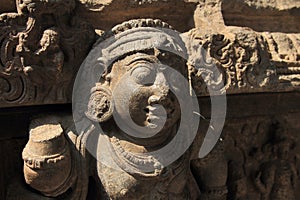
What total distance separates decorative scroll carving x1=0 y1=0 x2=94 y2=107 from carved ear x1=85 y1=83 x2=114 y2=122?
6.1 inches

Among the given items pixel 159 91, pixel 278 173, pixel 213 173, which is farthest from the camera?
pixel 278 173

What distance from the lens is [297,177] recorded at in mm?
3068

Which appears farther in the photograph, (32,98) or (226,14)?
(226,14)

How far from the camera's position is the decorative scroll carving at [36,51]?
7.36ft

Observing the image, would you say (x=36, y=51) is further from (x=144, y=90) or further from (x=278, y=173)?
(x=278, y=173)

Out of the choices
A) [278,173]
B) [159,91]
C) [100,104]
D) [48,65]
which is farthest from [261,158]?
[48,65]

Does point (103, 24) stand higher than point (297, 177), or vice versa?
point (103, 24)

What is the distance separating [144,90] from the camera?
2.22 m

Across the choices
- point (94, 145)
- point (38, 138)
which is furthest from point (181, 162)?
point (38, 138)

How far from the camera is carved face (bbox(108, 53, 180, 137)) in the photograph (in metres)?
2.23

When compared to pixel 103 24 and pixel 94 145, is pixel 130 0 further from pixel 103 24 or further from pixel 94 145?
pixel 94 145

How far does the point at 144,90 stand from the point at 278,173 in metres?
1.24

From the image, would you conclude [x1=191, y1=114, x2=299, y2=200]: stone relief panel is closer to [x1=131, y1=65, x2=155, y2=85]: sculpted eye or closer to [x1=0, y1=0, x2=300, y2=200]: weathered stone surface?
[x1=0, y1=0, x2=300, y2=200]: weathered stone surface

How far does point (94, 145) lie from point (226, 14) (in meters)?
1.17
